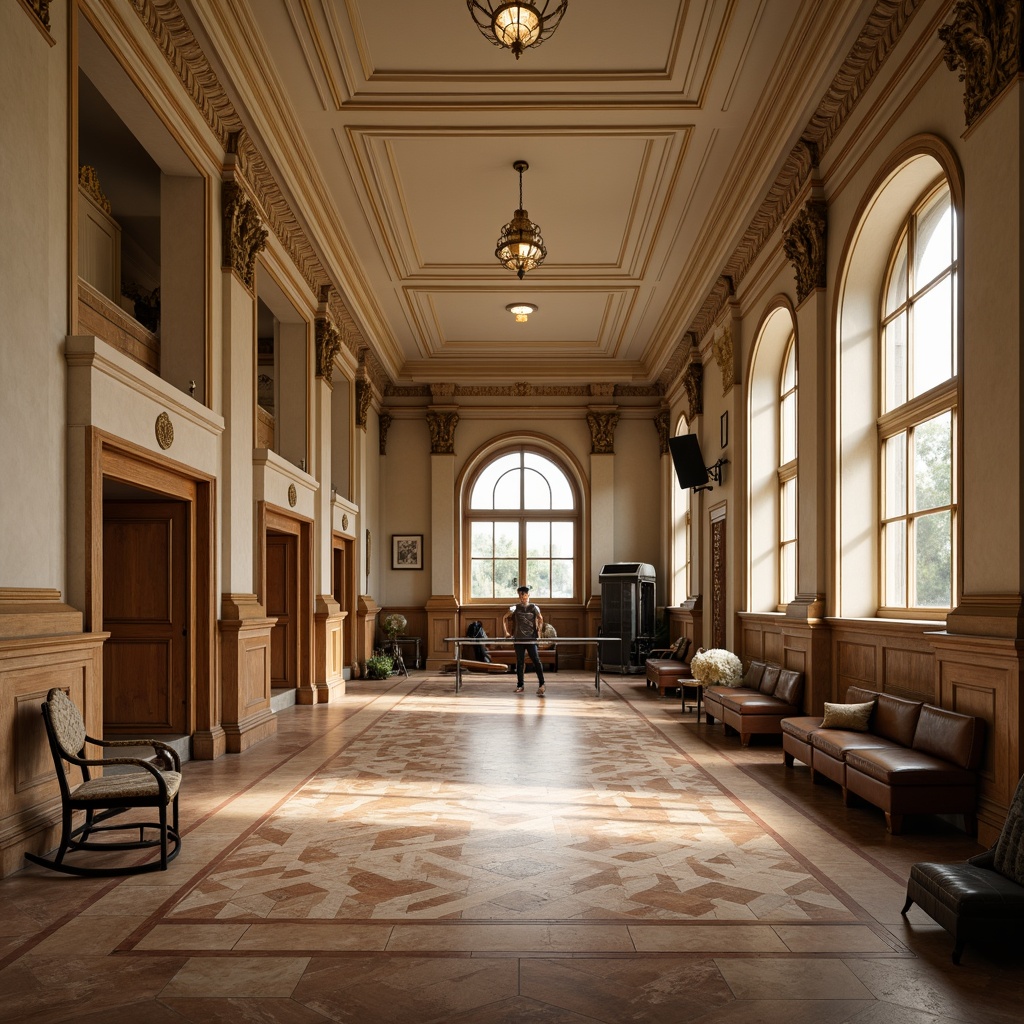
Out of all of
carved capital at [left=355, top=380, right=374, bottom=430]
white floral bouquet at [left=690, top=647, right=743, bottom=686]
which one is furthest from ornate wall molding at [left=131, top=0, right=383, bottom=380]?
white floral bouquet at [left=690, top=647, right=743, bottom=686]

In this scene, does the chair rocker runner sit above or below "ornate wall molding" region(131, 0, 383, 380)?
below

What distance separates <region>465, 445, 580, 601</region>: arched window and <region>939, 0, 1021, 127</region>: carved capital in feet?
44.6

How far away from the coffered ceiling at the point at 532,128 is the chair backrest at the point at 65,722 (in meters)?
4.87

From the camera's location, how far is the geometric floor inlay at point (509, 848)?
430 cm

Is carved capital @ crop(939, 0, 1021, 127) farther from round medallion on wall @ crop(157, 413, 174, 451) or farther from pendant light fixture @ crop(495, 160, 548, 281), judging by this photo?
round medallion on wall @ crop(157, 413, 174, 451)

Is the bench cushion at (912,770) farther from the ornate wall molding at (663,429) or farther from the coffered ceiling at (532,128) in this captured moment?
the ornate wall molding at (663,429)

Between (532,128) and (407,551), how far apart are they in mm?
10784

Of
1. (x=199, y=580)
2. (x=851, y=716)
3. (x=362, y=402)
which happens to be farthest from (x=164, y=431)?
(x=362, y=402)

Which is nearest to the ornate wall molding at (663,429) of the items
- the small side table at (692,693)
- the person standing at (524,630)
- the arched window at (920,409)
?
the person standing at (524,630)

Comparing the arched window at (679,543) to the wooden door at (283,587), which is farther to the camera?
the arched window at (679,543)

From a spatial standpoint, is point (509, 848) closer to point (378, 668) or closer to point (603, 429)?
point (378, 668)

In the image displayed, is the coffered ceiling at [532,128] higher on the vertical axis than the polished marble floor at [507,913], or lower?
higher

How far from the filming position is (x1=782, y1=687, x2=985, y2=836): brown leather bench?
17.8ft

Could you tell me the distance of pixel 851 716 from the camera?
6.91 m
